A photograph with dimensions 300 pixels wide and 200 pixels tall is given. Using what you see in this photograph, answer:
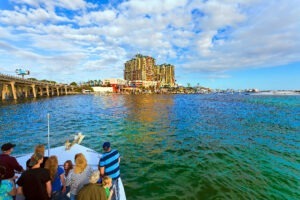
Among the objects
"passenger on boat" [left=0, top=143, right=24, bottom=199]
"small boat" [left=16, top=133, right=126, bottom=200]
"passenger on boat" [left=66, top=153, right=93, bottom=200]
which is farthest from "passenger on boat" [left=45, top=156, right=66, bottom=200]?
"small boat" [left=16, top=133, right=126, bottom=200]

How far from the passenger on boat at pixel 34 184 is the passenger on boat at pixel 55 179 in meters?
0.86

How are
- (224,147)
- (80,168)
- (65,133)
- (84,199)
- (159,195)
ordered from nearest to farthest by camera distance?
1. (84,199)
2. (80,168)
3. (159,195)
4. (224,147)
5. (65,133)

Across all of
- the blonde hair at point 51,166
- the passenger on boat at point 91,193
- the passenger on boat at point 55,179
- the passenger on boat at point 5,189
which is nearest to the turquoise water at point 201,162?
the passenger on boat at point 55,179

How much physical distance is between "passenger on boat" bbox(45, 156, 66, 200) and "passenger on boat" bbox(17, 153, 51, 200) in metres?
0.86

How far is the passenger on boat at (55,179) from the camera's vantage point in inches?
239

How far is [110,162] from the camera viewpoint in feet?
23.6

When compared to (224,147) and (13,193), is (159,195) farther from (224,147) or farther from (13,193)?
(224,147)

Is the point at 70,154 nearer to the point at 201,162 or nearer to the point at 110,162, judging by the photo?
the point at 110,162

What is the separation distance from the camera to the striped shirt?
7.13m

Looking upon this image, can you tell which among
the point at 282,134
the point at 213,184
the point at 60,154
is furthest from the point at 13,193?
the point at 282,134

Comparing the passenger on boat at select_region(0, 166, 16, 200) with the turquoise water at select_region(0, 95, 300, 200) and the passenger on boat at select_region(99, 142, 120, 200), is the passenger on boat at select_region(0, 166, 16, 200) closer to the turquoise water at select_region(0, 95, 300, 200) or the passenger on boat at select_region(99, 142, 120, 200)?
the passenger on boat at select_region(99, 142, 120, 200)

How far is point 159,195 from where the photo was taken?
8797 mm

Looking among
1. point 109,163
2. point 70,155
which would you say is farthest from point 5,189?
point 70,155

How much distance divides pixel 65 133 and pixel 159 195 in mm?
17048
